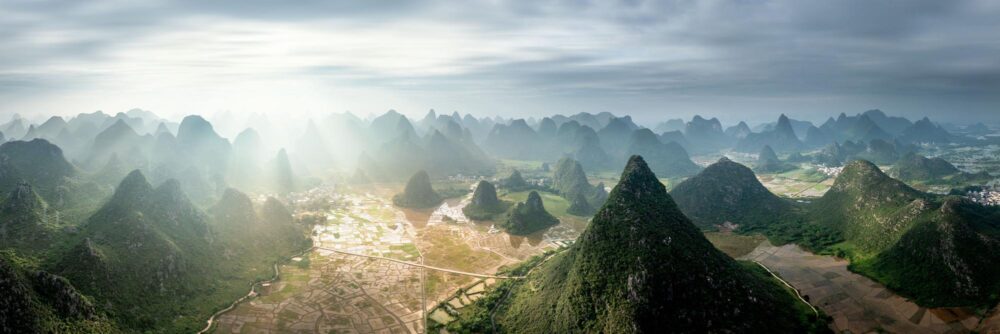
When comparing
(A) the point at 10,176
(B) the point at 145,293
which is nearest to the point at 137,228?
(B) the point at 145,293

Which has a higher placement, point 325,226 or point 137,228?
point 137,228

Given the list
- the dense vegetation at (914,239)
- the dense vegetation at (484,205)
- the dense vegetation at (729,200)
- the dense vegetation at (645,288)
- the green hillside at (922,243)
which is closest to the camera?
the dense vegetation at (645,288)

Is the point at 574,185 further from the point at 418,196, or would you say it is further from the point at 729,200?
the point at 418,196

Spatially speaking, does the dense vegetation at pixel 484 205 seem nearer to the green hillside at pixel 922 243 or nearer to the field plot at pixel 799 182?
the green hillside at pixel 922 243

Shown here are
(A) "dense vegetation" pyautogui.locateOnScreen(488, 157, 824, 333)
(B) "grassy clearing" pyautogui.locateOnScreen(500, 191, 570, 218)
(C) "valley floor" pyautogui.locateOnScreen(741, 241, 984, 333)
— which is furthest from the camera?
(B) "grassy clearing" pyautogui.locateOnScreen(500, 191, 570, 218)

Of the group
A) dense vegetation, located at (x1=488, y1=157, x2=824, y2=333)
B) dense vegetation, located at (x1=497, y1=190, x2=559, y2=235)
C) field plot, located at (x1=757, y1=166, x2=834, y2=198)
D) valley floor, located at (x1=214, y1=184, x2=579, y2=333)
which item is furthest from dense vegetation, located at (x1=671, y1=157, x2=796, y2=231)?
dense vegetation, located at (x1=488, y1=157, x2=824, y2=333)

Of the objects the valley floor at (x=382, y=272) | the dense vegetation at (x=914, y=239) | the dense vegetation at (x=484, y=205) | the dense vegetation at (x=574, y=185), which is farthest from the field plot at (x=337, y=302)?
the dense vegetation at (x=914, y=239)

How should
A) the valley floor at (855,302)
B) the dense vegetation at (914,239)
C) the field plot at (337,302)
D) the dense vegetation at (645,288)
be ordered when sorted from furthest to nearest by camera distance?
the dense vegetation at (914,239), the field plot at (337,302), the valley floor at (855,302), the dense vegetation at (645,288)

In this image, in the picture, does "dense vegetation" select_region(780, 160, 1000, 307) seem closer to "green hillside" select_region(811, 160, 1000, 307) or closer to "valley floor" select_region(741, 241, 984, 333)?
"green hillside" select_region(811, 160, 1000, 307)

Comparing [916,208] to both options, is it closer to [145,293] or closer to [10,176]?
[145,293]
